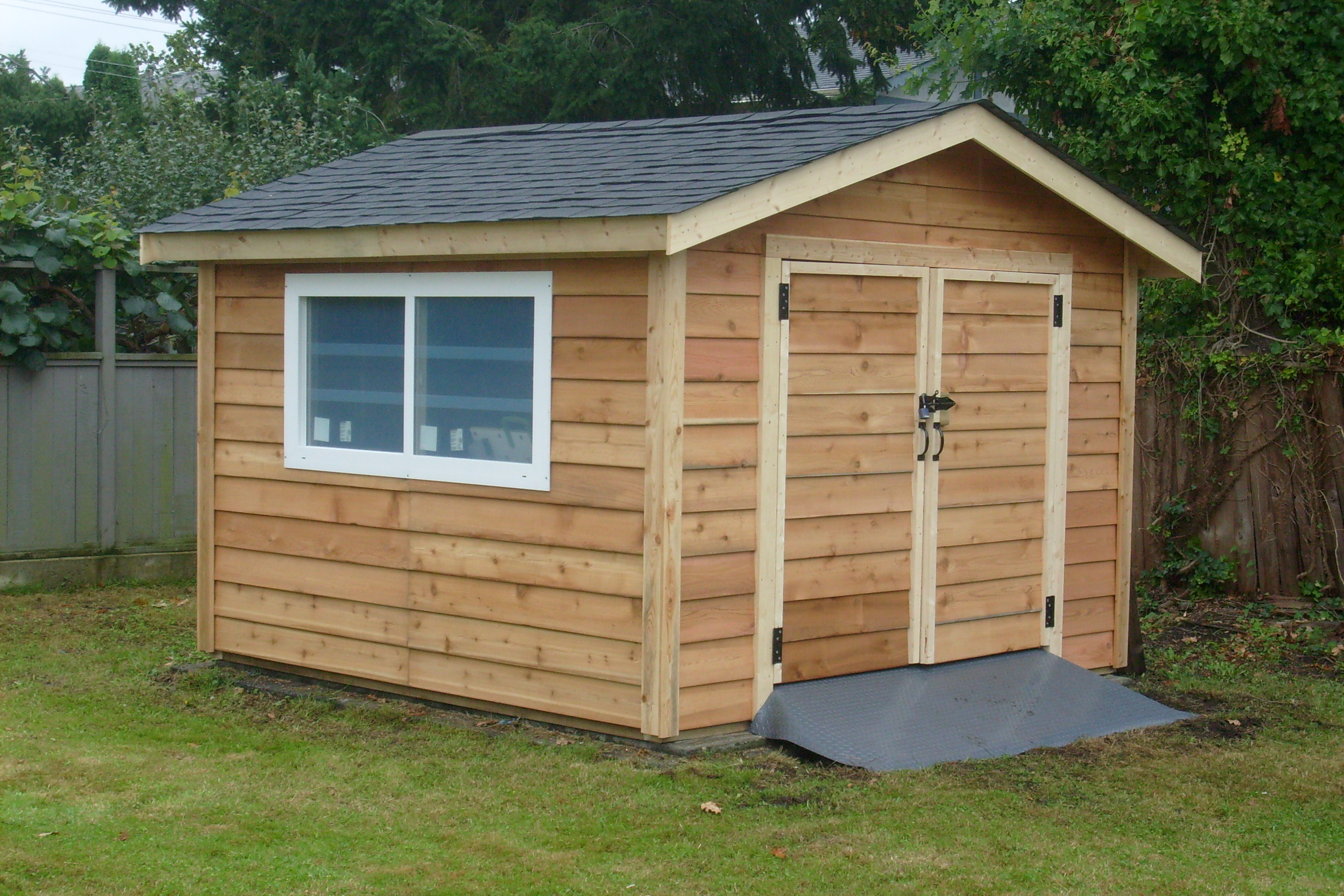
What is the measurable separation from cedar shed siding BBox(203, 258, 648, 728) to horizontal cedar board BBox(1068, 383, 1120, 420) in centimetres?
244

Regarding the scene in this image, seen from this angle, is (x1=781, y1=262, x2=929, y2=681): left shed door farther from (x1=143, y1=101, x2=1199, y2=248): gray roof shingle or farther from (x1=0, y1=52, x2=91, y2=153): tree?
(x1=0, y1=52, x2=91, y2=153): tree

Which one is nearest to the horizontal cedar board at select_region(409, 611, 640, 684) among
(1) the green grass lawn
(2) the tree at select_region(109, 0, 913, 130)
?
(1) the green grass lawn

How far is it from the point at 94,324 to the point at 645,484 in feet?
17.2

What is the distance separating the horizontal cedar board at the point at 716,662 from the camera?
5789 millimetres

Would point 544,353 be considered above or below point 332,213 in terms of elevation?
below

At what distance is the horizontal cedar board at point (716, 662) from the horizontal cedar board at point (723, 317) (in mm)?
1191

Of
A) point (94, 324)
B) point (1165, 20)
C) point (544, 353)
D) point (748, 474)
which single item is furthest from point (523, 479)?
point (1165, 20)

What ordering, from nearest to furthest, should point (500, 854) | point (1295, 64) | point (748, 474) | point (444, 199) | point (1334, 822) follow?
1. point (500, 854)
2. point (1334, 822)
3. point (748, 474)
4. point (444, 199)
5. point (1295, 64)

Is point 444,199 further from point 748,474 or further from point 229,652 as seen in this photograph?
point 229,652

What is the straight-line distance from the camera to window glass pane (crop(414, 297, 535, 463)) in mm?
6098

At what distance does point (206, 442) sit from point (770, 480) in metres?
2.85

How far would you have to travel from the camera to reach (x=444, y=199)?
6.41 metres

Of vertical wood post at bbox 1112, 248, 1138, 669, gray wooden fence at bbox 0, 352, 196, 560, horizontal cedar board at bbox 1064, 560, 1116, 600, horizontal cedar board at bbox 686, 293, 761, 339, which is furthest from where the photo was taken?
gray wooden fence at bbox 0, 352, 196, 560

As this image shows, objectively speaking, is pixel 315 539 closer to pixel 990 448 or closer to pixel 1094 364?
pixel 990 448
